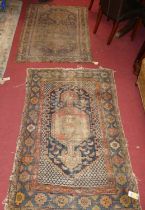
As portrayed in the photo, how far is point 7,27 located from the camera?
11.1 ft

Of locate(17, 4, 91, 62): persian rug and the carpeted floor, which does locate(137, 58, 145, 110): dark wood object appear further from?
locate(17, 4, 91, 62): persian rug

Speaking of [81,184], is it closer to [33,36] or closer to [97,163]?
[97,163]

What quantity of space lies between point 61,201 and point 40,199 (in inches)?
6.1

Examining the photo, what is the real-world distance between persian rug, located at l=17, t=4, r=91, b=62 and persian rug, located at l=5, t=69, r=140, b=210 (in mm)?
287

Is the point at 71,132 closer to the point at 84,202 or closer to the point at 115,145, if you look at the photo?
the point at 115,145

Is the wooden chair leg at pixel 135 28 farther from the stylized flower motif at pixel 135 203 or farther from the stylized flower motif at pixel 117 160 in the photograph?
the stylized flower motif at pixel 135 203

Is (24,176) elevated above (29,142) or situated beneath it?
situated beneath

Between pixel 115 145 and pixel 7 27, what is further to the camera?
pixel 7 27

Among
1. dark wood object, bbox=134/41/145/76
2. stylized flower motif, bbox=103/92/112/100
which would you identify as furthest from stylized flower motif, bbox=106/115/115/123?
dark wood object, bbox=134/41/145/76

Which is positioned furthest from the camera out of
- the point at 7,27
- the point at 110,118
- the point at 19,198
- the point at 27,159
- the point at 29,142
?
the point at 7,27

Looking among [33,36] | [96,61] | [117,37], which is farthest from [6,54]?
[117,37]

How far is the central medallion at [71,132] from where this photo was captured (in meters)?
2.12

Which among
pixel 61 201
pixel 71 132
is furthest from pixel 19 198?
pixel 71 132

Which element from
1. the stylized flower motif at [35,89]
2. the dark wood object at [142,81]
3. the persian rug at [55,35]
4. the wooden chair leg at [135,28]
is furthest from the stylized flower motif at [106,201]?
the wooden chair leg at [135,28]
